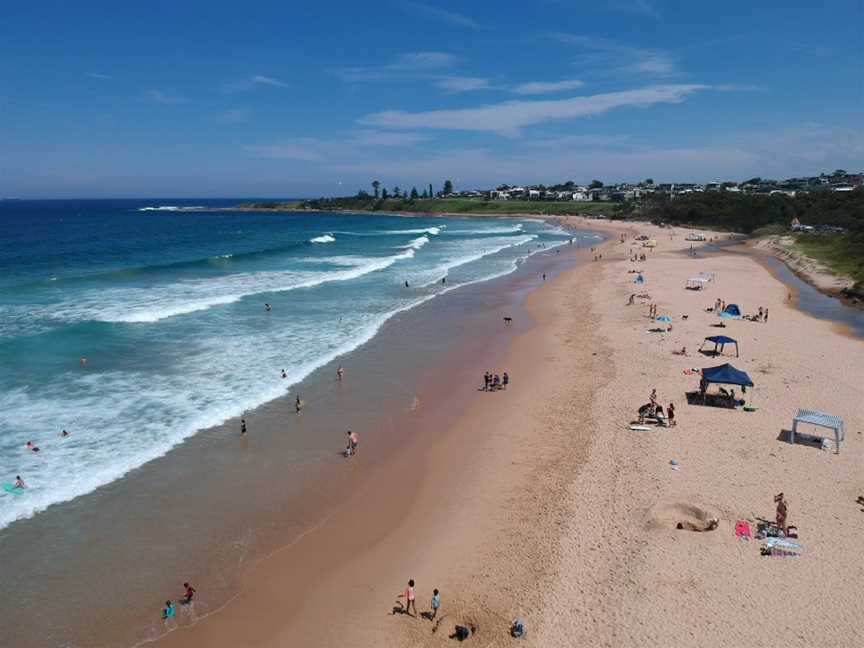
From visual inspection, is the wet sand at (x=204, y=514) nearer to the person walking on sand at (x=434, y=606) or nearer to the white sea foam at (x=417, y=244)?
the person walking on sand at (x=434, y=606)

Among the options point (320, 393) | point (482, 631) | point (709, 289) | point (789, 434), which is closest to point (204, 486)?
point (320, 393)

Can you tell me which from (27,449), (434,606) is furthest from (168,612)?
(27,449)

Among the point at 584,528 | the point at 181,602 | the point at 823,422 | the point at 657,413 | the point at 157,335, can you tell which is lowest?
the point at 181,602

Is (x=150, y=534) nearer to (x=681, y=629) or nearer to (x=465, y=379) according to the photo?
(x=681, y=629)

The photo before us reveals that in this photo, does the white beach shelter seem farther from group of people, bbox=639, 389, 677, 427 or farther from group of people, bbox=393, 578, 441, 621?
group of people, bbox=393, 578, 441, 621

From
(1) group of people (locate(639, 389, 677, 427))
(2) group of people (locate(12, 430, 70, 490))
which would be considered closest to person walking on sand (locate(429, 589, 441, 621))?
(1) group of people (locate(639, 389, 677, 427))

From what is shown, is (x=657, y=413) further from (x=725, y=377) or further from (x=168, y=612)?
(x=168, y=612)

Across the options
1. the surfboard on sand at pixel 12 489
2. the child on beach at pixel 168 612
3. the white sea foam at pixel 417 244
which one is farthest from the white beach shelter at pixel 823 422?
the white sea foam at pixel 417 244
